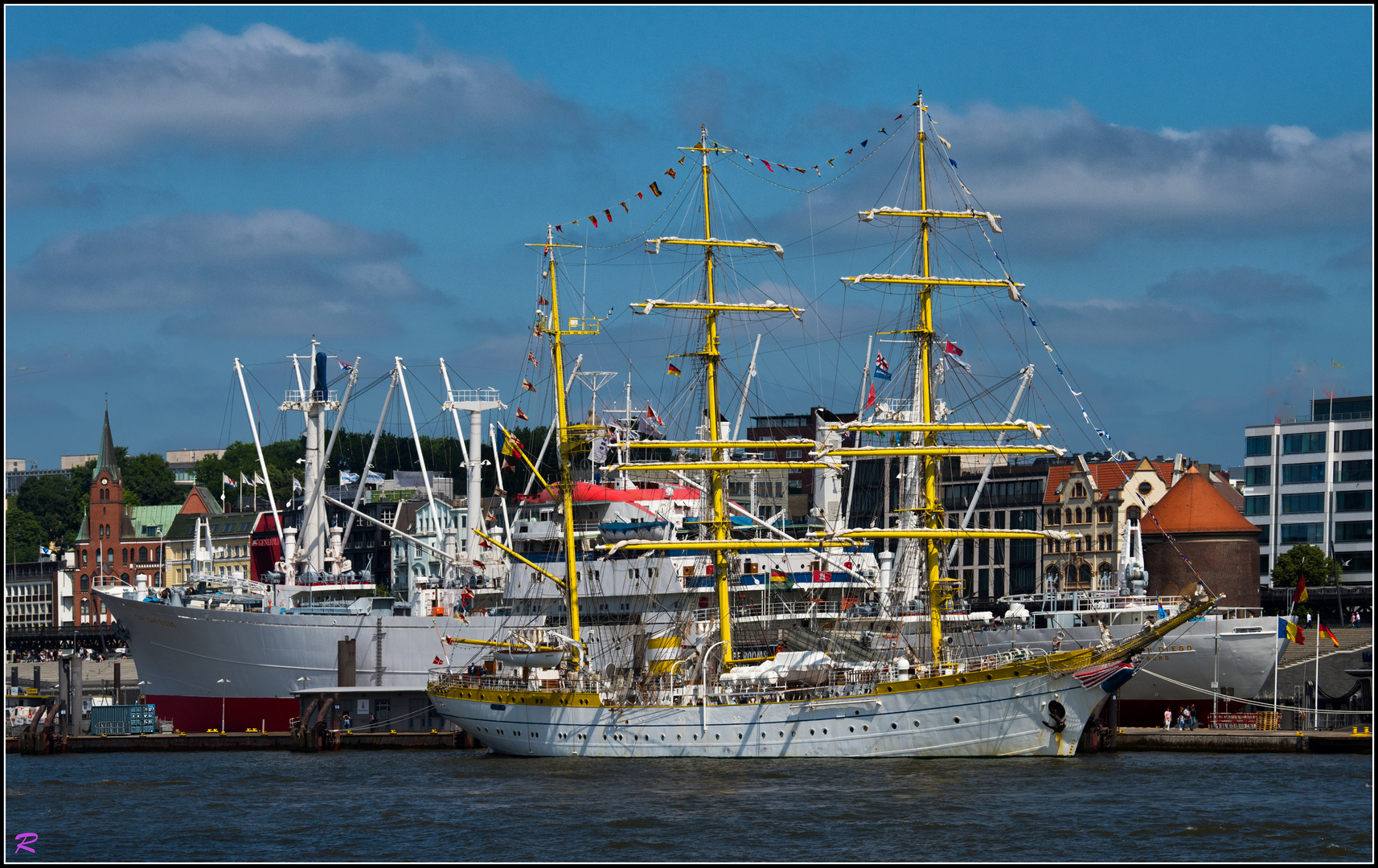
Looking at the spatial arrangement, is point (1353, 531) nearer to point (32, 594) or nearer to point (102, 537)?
point (102, 537)

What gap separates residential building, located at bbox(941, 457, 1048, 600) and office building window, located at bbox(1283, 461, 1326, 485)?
17.2 metres

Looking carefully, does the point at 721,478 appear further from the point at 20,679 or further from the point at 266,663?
the point at 20,679

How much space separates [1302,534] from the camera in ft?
399

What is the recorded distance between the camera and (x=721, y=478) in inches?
2753

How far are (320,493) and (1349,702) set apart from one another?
174 ft

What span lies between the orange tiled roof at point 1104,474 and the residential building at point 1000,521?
0.69m

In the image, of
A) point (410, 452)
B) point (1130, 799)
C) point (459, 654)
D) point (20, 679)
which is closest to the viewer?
point (1130, 799)

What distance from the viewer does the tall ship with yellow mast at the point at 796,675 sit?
5912 cm

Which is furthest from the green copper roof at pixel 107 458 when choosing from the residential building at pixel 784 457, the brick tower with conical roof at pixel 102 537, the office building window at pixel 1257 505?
the office building window at pixel 1257 505

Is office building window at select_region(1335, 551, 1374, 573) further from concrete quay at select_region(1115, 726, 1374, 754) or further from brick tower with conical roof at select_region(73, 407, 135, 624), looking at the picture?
brick tower with conical roof at select_region(73, 407, 135, 624)

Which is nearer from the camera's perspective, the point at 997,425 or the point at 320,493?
the point at 997,425

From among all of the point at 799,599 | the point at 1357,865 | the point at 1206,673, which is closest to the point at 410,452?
the point at 799,599

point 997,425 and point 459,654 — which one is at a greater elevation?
point 997,425

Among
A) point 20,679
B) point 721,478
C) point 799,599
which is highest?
point 721,478
